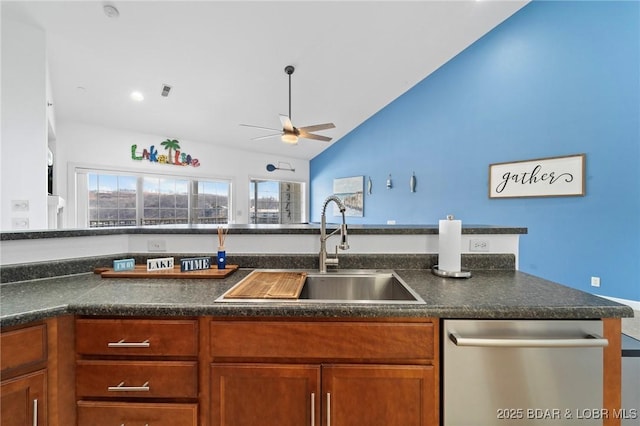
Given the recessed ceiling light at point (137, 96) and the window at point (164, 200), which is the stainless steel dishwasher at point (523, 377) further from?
the window at point (164, 200)

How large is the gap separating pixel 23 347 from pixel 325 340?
0.96 metres

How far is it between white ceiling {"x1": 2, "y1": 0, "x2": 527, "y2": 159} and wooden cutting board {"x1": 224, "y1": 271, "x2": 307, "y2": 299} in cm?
260

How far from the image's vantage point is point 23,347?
817mm

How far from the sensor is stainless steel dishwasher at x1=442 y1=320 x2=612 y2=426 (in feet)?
2.81

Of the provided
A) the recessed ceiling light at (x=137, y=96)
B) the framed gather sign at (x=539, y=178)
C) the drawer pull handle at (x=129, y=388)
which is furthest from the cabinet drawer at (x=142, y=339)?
the framed gather sign at (x=539, y=178)

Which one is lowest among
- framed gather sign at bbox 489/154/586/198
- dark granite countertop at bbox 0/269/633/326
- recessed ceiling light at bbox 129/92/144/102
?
dark granite countertop at bbox 0/269/633/326

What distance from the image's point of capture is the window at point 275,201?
244 inches

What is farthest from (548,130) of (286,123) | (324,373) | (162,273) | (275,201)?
(275,201)

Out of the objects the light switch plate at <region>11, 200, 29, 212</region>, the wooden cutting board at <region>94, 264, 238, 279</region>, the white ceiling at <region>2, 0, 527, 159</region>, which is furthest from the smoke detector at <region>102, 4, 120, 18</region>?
the wooden cutting board at <region>94, 264, 238, 279</region>

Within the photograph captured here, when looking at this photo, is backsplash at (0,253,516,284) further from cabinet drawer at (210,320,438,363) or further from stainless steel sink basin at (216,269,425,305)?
cabinet drawer at (210,320,438,363)

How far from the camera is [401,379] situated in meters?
0.88

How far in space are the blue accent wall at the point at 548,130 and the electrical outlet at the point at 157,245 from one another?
3.83m

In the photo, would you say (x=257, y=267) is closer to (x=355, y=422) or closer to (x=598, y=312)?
(x=355, y=422)

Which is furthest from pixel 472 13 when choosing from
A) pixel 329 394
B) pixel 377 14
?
pixel 329 394
